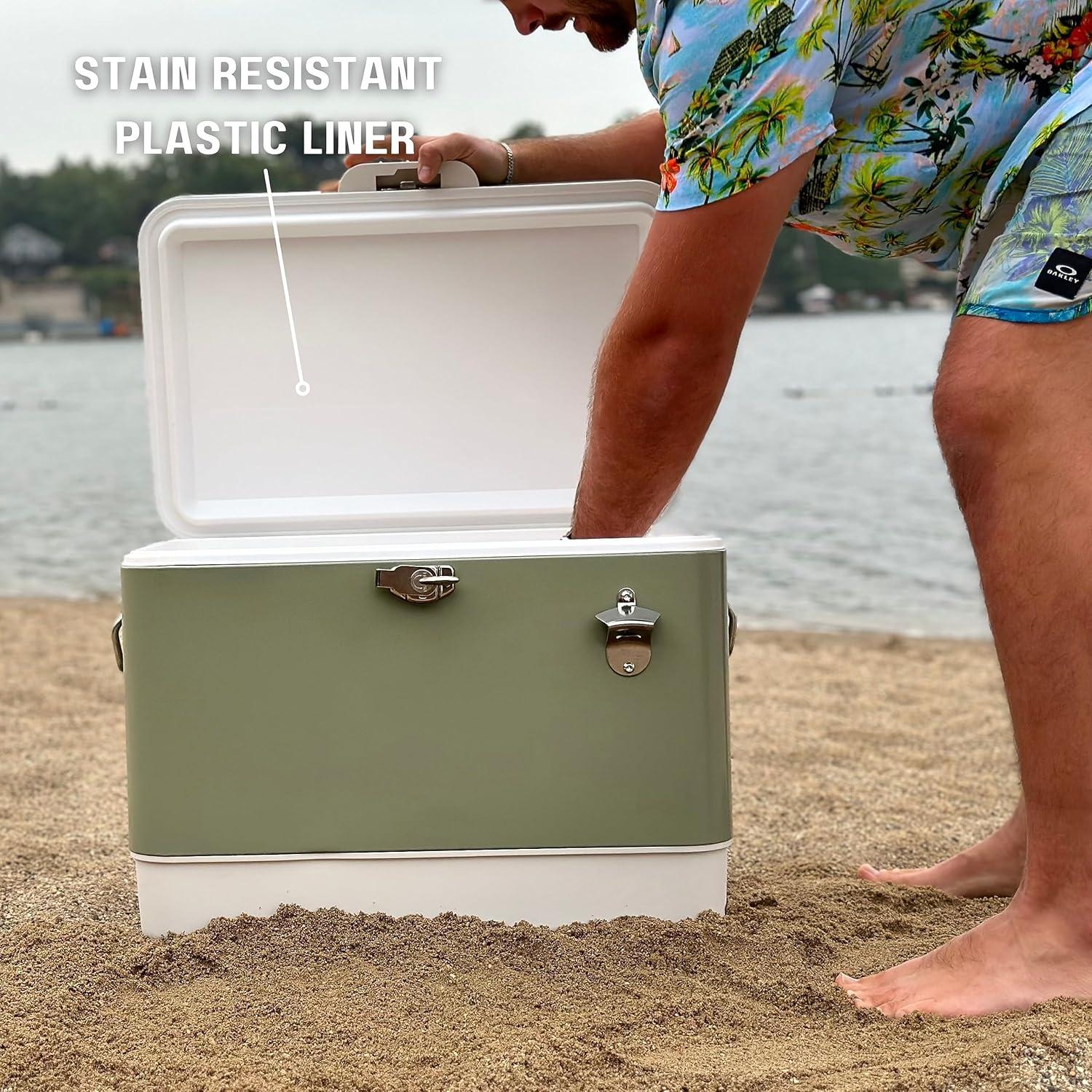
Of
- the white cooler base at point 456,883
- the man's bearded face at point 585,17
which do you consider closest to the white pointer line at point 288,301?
the man's bearded face at point 585,17

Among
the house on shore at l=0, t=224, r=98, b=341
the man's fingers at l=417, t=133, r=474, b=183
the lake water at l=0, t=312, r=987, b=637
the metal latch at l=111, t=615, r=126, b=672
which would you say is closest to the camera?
the metal latch at l=111, t=615, r=126, b=672

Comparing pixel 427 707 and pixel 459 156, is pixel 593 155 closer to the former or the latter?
pixel 459 156

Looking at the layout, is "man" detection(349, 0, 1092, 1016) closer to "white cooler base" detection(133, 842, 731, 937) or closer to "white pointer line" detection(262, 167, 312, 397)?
"white cooler base" detection(133, 842, 731, 937)

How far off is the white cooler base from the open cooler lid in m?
0.69

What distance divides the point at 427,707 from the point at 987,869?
826mm

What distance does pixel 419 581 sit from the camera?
133 cm

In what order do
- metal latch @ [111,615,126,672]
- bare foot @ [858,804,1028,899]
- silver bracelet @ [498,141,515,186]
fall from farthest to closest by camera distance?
silver bracelet @ [498,141,515,186], bare foot @ [858,804,1028,899], metal latch @ [111,615,126,672]

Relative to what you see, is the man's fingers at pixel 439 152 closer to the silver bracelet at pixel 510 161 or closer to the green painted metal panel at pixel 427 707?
the silver bracelet at pixel 510 161

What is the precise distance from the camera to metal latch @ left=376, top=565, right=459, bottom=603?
4.37 feet

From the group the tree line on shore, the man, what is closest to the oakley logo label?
the man

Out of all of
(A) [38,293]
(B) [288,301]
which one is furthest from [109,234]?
(B) [288,301]

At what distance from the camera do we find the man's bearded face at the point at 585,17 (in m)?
1.53

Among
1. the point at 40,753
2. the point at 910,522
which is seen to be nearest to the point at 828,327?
the point at 910,522

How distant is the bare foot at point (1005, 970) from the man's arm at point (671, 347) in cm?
57
